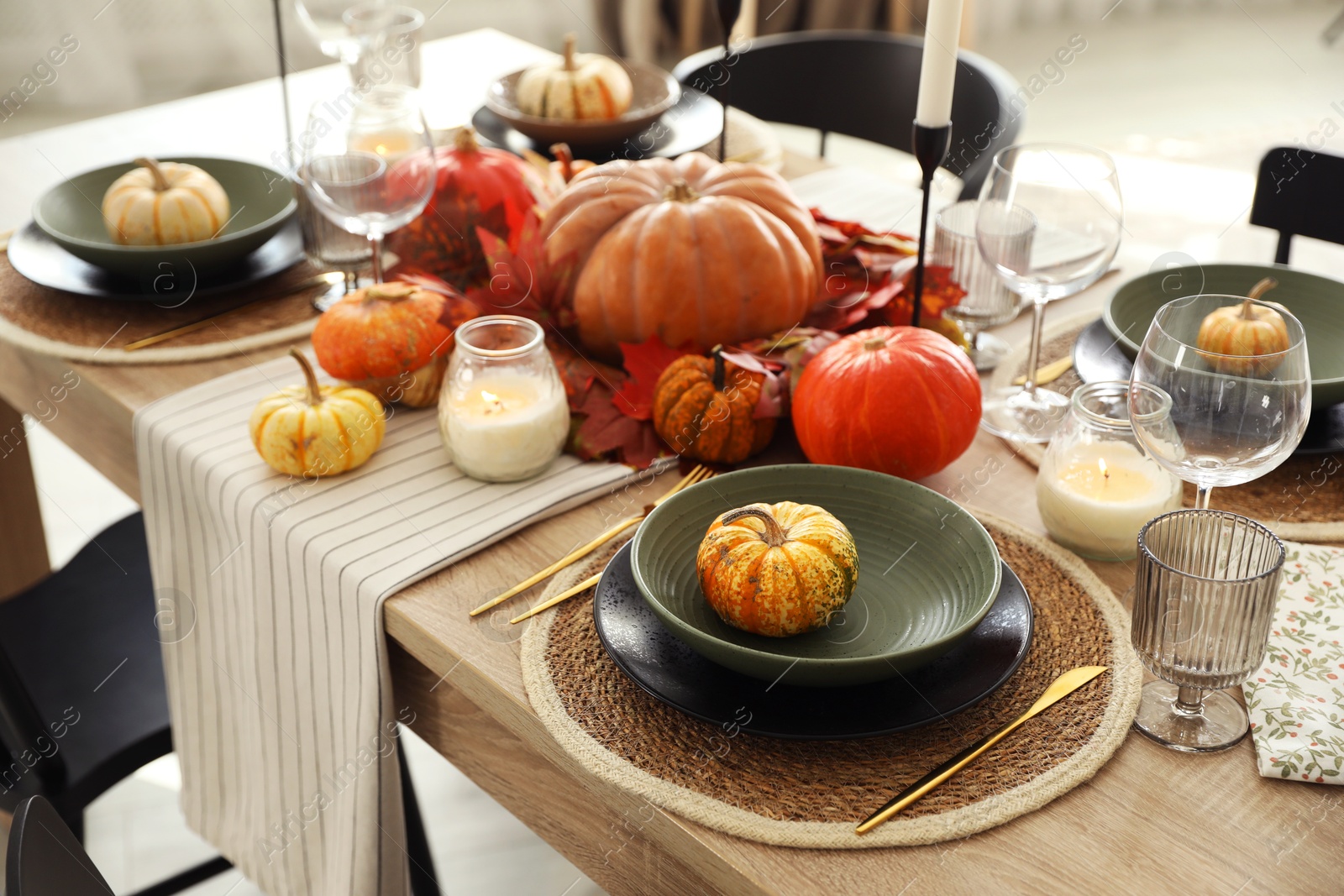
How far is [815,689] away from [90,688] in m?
0.90

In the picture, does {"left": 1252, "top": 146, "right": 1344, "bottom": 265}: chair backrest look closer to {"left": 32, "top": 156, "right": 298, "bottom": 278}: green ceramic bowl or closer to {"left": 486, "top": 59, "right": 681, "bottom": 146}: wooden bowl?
{"left": 486, "top": 59, "right": 681, "bottom": 146}: wooden bowl

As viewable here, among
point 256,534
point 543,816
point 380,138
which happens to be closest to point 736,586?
point 543,816

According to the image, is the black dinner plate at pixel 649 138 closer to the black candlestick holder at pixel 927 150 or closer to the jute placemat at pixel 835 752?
the black candlestick holder at pixel 927 150

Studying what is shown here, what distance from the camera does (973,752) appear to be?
2.45 feet

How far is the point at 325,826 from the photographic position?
1071mm

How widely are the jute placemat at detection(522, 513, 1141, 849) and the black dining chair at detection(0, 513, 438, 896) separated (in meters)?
0.50

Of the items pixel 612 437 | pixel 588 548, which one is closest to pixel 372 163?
pixel 612 437

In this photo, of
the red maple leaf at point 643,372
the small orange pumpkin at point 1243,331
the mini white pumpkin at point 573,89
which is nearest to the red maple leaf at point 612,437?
the red maple leaf at point 643,372

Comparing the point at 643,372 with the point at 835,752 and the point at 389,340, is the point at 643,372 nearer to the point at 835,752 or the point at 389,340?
the point at 389,340

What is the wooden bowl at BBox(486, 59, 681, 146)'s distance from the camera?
1513mm

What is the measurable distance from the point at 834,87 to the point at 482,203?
3.21 ft

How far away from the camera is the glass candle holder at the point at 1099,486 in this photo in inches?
35.8

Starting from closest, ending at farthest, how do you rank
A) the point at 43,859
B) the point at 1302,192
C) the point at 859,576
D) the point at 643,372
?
the point at 43,859
the point at 859,576
the point at 643,372
the point at 1302,192

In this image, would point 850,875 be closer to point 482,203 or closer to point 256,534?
point 256,534
